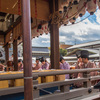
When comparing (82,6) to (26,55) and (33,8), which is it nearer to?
(33,8)

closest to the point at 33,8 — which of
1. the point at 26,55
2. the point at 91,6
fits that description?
the point at 91,6

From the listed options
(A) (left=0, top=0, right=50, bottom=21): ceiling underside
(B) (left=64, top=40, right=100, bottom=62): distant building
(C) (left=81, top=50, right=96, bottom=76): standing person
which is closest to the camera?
(C) (left=81, top=50, right=96, bottom=76): standing person

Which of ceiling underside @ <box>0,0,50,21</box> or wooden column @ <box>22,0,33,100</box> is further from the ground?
ceiling underside @ <box>0,0,50,21</box>

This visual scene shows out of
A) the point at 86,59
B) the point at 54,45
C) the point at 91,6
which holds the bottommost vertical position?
the point at 86,59

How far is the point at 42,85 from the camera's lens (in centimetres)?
212

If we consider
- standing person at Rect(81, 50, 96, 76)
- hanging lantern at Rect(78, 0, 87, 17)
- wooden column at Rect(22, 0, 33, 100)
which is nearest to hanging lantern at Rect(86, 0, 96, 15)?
hanging lantern at Rect(78, 0, 87, 17)

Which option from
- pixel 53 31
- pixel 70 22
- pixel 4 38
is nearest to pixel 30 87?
pixel 53 31

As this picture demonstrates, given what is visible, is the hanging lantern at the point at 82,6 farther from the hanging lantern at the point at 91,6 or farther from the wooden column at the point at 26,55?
the wooden column at the point at 26,55

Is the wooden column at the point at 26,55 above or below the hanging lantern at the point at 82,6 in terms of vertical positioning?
below

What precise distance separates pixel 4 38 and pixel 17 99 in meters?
8.17

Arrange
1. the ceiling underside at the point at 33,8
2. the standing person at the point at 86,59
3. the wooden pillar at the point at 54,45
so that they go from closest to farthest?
1. the standing person at the point at 86,59
2. the ceiling underside at the point at 33,8
3. the wooden pillar at the point at 54,45

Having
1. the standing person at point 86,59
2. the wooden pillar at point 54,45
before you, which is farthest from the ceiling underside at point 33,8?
the standing person at point 86,59

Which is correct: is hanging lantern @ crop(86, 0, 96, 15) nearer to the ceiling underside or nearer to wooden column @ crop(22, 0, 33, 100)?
the ceiling underside

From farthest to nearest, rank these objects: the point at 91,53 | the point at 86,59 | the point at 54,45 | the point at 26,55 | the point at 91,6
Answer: the point at 91,53, the point at 54,45, the point at 91,6, the point at 86,59, the point at 26,55
